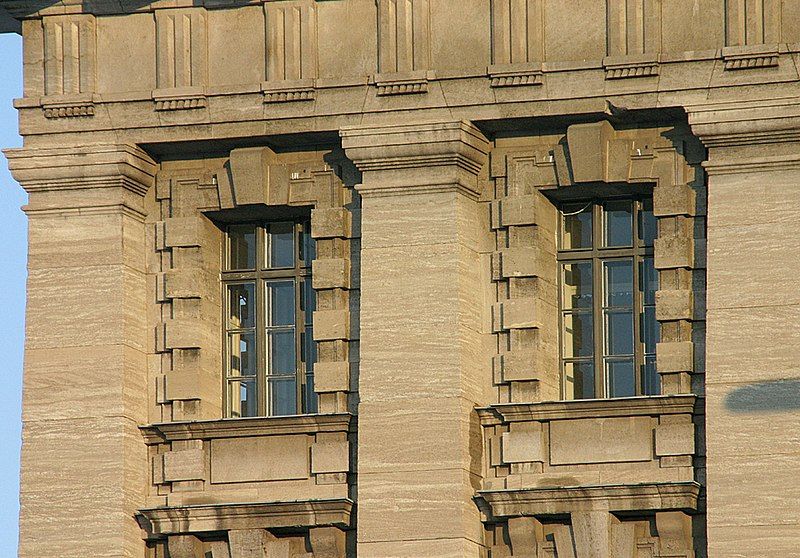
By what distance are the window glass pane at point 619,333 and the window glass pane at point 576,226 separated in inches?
41.6

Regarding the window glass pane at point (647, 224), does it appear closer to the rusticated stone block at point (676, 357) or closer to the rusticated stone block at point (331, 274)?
the rusticated stone block at point (676, 357)

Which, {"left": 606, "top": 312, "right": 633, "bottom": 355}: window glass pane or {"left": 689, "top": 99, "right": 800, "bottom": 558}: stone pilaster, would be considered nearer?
{"left": 689, "top": 99, "right": 800, "bottom": 558}: stone pilaster

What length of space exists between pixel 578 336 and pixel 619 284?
852 millimetres

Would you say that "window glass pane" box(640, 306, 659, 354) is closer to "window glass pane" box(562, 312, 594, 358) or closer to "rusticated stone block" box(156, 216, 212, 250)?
"window glass pane" box(562, 312, 594, 358)

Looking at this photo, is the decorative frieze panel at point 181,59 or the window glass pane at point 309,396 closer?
the window glass pane at point 309,396

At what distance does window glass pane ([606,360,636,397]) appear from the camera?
117 ft

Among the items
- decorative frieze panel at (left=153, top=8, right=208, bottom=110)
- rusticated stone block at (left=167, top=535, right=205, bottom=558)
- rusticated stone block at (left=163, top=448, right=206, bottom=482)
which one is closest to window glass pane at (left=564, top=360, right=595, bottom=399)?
rusticated stone block at (left=163, top=448, right=206, bottom=482)

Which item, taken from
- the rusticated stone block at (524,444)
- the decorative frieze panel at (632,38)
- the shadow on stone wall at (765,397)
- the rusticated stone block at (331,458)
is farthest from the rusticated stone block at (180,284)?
the shadow on stone wall at (765,397)

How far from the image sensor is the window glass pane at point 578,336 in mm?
36125

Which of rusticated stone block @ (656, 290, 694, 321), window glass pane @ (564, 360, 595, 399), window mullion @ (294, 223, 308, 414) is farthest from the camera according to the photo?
window mullion @ (294, 223, 308, 414)

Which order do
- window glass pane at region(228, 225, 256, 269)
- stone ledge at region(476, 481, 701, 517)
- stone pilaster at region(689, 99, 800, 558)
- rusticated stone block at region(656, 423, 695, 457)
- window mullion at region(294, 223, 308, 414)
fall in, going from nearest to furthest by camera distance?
stone pilaster at region(689, 99, 800, 558) → stone ledge at region(476, 481, 701, 517) → rusticated stone block at region(656, 423, 695, 457) → window mullion at region(294, 223, 308, 414) → window glass pane at region(228, 225, 256, 269)

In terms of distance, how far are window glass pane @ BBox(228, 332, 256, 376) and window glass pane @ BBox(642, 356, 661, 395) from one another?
17.3 ft

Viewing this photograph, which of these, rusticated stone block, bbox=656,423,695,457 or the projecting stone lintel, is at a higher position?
the projecting stone lintel

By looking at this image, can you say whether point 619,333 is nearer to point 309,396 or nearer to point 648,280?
point 648,280
